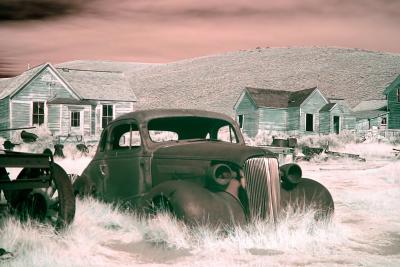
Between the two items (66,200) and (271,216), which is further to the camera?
(271,216)

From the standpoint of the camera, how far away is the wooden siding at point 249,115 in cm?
4251

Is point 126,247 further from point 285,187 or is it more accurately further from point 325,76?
point 325,76

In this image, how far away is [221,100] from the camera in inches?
3344

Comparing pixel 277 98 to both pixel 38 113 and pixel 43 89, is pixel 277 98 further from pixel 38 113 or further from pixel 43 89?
pixel 38 113

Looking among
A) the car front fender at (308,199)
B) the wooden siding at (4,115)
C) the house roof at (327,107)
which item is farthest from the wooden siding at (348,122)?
the car front fender at (308,199)

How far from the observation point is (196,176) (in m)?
6.68

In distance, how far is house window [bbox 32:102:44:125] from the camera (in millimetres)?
31156

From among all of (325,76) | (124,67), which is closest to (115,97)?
(325,76)

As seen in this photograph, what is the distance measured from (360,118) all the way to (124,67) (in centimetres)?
8674

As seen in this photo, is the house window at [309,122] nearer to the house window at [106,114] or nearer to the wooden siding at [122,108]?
the wooden siding at [122,108]

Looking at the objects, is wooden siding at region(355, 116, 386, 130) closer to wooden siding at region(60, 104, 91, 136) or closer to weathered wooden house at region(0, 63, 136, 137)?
weathered wooden house at region(0, 63, 136, 137)

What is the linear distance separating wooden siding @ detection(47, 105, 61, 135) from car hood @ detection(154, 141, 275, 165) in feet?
83.7

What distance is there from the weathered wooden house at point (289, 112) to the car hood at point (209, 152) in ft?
116

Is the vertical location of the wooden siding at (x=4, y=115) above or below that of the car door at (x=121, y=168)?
above
